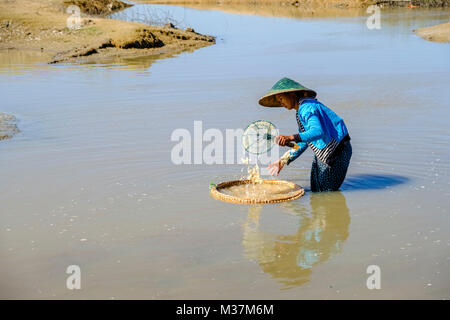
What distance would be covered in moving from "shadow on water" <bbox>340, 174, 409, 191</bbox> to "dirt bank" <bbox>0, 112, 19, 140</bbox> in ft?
12.9

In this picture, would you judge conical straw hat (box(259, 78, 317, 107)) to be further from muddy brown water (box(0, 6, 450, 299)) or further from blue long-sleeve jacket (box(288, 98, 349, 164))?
muddy brown water (box(0, 6, 450, 299))

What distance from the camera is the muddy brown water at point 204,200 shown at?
4094 millimetres

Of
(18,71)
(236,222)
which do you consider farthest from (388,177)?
(18,71)

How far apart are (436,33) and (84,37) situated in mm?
8468

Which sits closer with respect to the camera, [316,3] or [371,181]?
[371,181]

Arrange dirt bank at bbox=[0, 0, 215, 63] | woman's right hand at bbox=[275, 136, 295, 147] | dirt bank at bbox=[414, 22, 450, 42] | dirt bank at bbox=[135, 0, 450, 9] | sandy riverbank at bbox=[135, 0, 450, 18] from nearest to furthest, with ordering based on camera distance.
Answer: woman's right hand at bbox=[275, 136, 295, 147] → dirt bank at bbox=[0, 0, 215, 63] → dirt bank at bbox=[414, 22, 450, 42] → sandy riverbank at bbox=[135, 0, 450, 18] → dirt bank at bbox=[135, 0, 450, 9]

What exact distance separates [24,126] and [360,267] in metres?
5.40

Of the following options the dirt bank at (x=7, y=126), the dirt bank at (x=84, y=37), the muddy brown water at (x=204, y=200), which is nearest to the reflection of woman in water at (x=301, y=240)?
the muddy brown water at (x=204, y=200)

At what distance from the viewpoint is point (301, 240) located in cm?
471

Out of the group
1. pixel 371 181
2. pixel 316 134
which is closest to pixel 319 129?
pixel 316 134

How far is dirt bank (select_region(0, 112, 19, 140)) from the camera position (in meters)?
7.84

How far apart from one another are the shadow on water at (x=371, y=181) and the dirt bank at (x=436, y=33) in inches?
431

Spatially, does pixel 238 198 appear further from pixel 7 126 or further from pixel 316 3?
pixel 316 3

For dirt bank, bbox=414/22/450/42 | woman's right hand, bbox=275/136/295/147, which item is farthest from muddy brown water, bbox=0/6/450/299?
dirt bank, bbox=414/22/450/42
